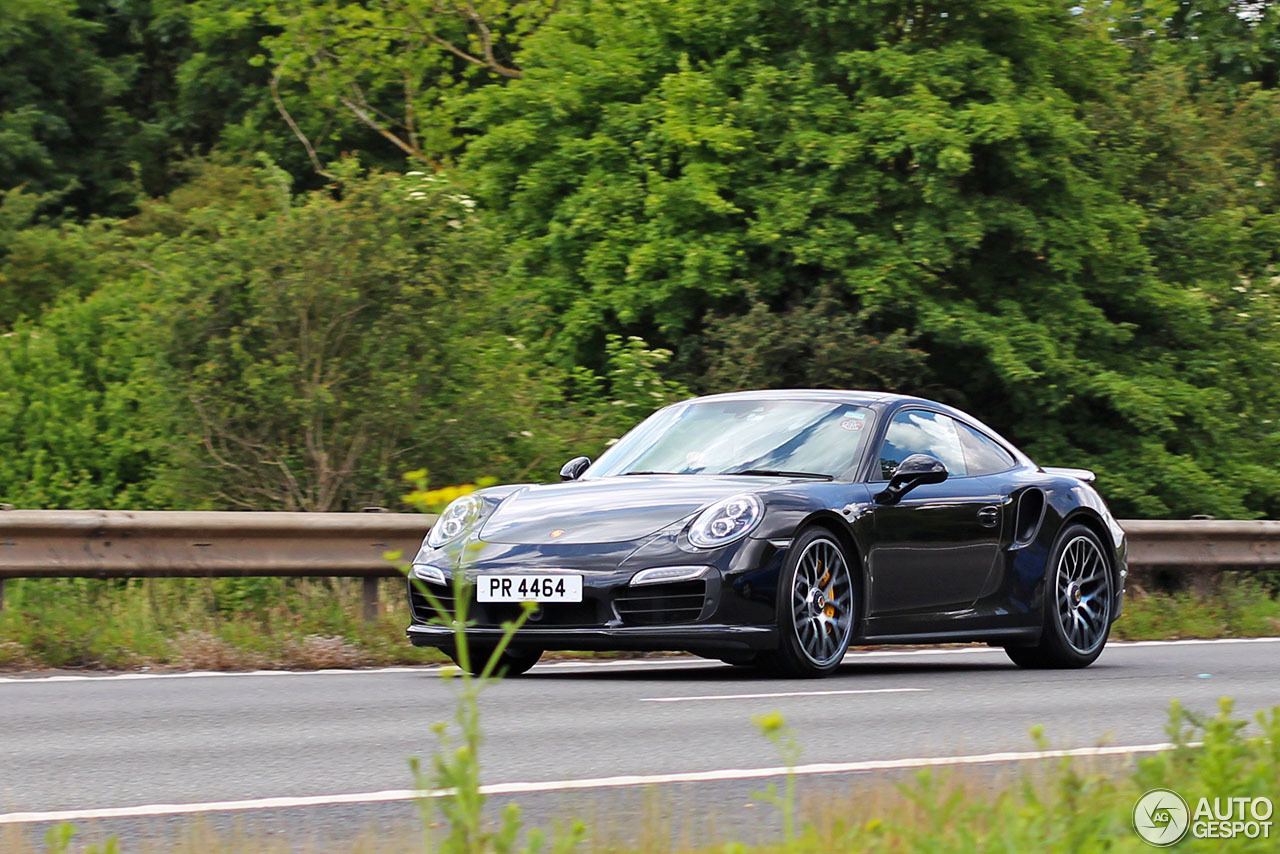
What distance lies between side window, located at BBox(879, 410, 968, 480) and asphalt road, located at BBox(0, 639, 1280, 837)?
110 cm

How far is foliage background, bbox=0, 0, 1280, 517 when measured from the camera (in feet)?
54.5

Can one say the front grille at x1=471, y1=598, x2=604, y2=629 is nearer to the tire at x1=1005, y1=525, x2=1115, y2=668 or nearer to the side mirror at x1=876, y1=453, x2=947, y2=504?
the side mirror at x1=876, y1=453, x2=947, y2=504

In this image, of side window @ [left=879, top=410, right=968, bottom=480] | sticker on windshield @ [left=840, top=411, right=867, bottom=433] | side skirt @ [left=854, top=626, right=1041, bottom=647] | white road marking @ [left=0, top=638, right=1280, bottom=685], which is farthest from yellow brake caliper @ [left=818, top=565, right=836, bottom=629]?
white road marking @ [left=0, top=638, right=1280, bottom=685]

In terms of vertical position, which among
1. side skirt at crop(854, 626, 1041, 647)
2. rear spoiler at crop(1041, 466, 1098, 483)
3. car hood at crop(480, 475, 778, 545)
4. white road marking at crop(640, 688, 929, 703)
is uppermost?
car hood at crop(480, 475, 778, 545)

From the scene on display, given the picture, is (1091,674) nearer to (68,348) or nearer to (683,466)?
(683,466)

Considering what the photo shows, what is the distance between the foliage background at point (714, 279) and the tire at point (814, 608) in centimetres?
748

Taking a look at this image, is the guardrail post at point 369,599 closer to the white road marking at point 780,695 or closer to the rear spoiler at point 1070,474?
the white road marking at point 780,695

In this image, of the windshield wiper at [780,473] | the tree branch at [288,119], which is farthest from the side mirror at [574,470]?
the tree branch at [288,119]

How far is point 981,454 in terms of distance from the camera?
1102 cm

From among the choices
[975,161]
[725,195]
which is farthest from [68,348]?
[975,161]

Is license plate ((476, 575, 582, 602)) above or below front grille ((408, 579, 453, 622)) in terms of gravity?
above

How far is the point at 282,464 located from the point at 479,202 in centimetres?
794

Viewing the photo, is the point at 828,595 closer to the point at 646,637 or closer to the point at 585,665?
the point at 646,637

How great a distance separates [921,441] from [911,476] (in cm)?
72
